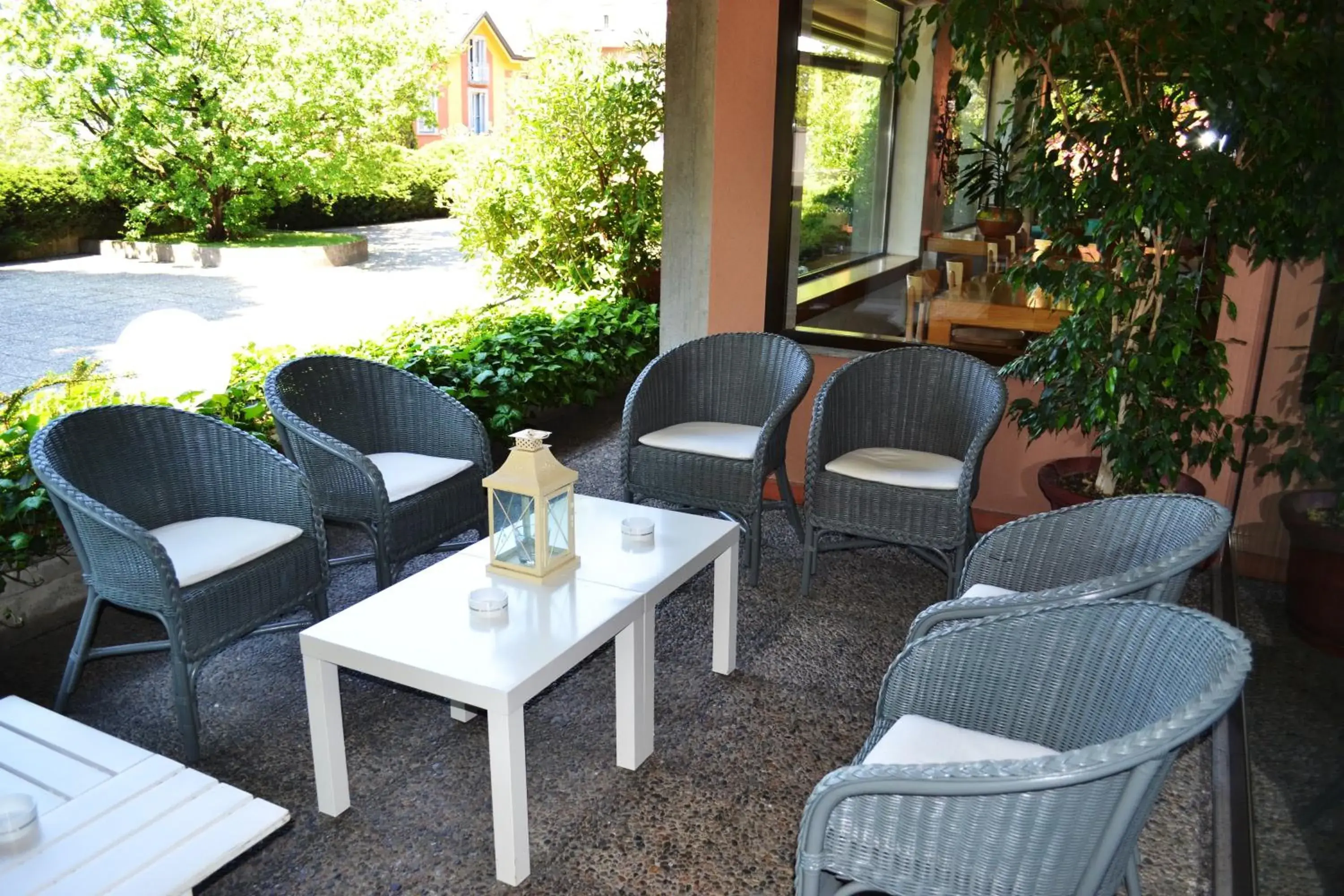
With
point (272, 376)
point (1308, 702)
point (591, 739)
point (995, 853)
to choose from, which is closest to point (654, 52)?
point (272, 376)

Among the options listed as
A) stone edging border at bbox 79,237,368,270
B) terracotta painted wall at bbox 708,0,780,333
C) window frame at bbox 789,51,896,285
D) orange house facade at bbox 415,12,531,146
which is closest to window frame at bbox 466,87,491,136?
orange house facade at bbox 415,12,531,146

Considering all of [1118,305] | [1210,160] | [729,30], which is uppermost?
[729,30]

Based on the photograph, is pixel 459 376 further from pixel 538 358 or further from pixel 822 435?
pixel 822 435

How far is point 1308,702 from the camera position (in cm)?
251

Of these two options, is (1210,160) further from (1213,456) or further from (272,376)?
(272,376)

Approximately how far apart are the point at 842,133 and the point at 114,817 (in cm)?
389

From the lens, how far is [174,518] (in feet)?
10.5

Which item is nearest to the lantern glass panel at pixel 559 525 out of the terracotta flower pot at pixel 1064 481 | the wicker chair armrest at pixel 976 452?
the wicker chair armrest at pixel 976 452

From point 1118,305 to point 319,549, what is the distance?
257 centimetres

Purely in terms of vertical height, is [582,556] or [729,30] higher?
[729,30]

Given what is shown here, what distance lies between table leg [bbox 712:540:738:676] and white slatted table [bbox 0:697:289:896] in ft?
5.30

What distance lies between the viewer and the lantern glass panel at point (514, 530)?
2732 millimetres

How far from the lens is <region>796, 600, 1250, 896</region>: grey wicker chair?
1.60 metres

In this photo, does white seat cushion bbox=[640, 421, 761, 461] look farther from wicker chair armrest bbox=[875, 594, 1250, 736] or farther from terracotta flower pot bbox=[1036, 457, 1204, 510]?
wicker chair armrest bbox=[875, 594, 1250, 736]
